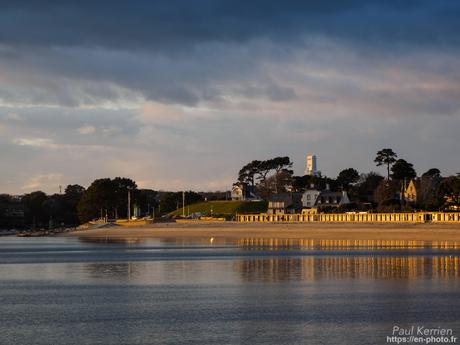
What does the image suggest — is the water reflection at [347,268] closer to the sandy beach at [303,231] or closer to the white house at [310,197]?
the sandy beach at [303,231]

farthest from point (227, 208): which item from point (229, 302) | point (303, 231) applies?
point (229, 302)

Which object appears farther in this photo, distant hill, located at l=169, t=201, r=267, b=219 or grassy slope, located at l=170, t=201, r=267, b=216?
grassy slope, located at l=170, t=201, r=267, b=216

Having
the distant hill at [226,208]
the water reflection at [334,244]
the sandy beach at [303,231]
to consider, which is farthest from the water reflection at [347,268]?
the distant hill at [226,208]

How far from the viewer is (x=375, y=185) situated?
178m

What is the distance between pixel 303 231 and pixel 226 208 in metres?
59.0

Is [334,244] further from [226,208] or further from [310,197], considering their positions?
[226,208]

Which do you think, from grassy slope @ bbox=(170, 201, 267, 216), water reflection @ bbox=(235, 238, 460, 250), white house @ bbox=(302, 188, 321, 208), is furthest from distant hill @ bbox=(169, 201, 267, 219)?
water reflection @ bbox=(235, 238, 460, 250)

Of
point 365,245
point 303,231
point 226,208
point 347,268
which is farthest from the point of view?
point 226,208

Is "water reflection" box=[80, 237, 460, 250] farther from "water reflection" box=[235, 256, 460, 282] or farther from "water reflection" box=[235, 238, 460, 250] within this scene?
"water reflection" box=[235, 256, 460, 282]

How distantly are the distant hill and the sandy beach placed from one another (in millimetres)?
19171

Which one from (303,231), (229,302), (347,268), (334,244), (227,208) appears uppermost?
(227,208)

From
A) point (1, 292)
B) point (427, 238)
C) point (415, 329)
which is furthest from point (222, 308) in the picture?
point (427, 238)

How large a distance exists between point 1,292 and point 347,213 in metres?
93.9

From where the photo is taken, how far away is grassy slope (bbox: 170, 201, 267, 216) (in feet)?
548
